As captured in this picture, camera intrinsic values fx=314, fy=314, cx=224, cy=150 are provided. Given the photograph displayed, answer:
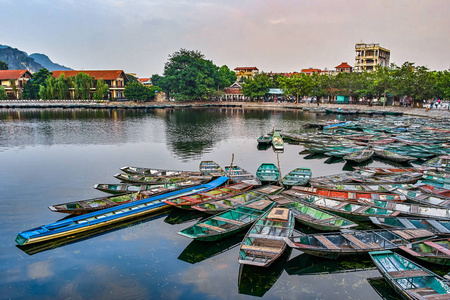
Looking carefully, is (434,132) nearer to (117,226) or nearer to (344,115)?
(344,115)

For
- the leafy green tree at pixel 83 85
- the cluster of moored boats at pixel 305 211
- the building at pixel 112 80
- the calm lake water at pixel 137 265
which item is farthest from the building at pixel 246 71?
the calm lake water at pixel 137 265

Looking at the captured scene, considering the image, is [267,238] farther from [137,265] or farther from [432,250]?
[432,250]

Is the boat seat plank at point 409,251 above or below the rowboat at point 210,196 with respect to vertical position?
below

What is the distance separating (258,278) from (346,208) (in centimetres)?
→ 616

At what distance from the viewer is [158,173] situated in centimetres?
1955

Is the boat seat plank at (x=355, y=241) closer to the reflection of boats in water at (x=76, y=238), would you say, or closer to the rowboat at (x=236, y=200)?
the rowboat at (x=236, y=200)

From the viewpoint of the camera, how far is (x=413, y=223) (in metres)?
12.8

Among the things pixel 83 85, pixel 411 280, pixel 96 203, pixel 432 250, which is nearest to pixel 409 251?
pixel 432 250

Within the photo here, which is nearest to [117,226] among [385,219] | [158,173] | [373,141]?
[158,173]

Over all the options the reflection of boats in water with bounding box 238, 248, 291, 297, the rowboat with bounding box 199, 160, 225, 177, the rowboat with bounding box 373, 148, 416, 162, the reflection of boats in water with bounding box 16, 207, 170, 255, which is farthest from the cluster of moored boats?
the rowboat with bounding box 373, 148, 416, 162

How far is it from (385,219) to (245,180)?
7824mm

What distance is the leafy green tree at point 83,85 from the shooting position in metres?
83.3

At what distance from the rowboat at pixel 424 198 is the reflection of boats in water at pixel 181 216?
10.2 meters

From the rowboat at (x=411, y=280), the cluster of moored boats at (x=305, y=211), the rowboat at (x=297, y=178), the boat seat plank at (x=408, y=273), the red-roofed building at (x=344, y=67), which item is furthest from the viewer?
the red-roofed building at (x=344, y=67)
